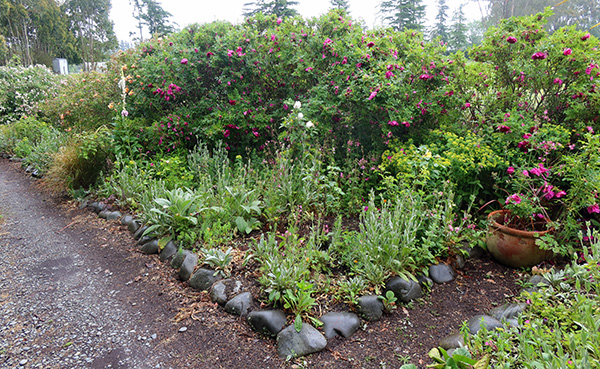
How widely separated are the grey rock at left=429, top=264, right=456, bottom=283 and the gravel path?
5.09ft

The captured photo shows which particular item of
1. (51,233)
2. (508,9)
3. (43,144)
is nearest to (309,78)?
(51,233)

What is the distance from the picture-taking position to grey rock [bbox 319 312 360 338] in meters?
2.35

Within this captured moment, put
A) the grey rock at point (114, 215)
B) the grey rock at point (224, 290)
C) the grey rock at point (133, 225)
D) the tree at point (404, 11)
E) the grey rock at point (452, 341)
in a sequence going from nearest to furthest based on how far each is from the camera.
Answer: the grey rock at point (452, 341) → the grey rock at point (224, 290) → the grey rock at point (133, 225) → the grey rock at point (114, 215) → the tree at point (404, 11)

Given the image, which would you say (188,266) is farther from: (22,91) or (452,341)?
(22,91)

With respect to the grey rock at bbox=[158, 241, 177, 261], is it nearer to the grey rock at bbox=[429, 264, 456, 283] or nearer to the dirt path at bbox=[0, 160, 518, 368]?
the dirt path at bbox=[0, 160, 518, 368]

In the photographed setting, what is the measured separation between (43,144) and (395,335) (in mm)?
7063

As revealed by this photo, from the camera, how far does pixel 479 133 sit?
12.8 feet

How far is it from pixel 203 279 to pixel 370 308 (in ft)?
4.54

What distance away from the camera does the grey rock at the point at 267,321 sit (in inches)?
92.0

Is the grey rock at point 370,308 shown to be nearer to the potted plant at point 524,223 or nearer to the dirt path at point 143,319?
the dirt path at point 143,319

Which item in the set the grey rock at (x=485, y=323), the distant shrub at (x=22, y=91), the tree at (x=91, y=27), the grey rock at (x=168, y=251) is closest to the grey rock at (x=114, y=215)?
the grey rock at (x=168, y=251)

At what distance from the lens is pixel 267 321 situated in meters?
2.35

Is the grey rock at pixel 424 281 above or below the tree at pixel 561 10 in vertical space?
below

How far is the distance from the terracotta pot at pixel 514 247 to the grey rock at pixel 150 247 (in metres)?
3.26
